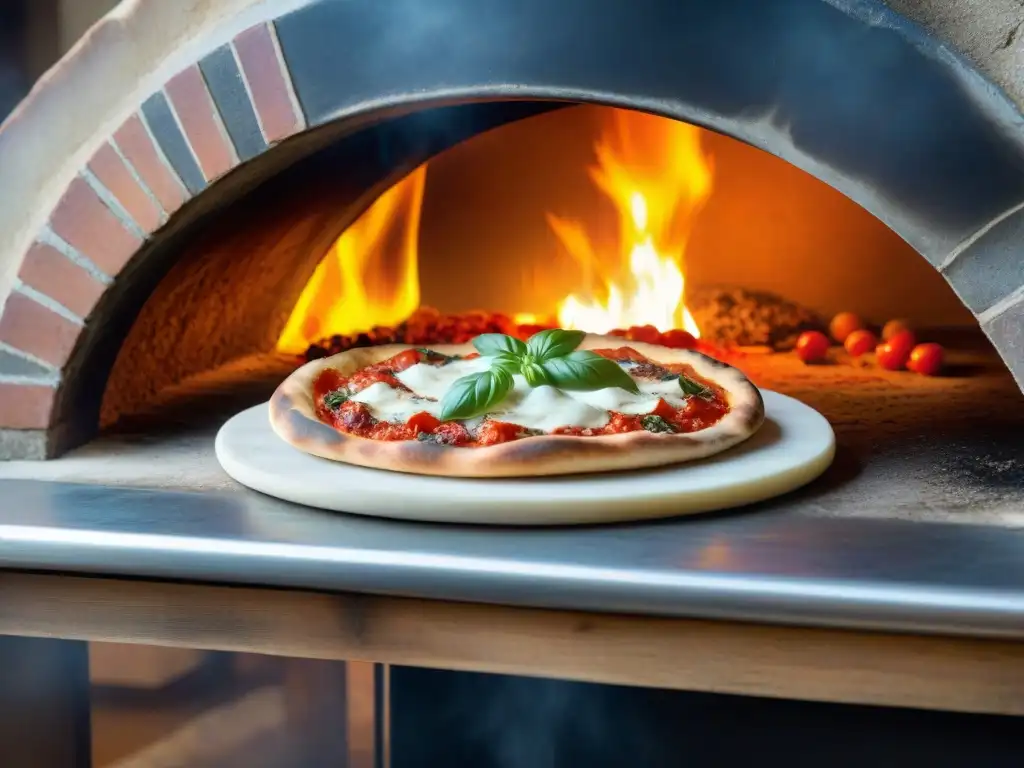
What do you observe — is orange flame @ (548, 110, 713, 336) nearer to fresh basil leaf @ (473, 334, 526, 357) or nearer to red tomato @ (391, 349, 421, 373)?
red tomato @ (391, 349, 421, 373)

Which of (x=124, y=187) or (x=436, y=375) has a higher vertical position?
(x=124, y=187)

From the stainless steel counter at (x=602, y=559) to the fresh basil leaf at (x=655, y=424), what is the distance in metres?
0.16

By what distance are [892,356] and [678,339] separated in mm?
436

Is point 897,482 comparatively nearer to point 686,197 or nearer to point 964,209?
point 964,209

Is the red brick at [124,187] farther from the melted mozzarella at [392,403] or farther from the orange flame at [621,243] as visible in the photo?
the orange flame at [621,243]

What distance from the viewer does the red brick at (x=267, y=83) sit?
1.40 m

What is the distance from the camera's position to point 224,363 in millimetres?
2119

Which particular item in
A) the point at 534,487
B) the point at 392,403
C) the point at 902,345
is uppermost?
the point at 902,345

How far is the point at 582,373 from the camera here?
1397 millimetres

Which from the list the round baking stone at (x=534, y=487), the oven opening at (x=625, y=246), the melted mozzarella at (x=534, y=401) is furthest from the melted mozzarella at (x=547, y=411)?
the oven opening at (x=625, y=246)

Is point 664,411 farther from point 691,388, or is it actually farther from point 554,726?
point 554,726

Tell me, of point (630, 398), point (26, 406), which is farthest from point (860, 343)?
point (26, 406)

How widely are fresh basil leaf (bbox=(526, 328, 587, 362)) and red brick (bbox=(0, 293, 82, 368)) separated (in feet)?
2.10

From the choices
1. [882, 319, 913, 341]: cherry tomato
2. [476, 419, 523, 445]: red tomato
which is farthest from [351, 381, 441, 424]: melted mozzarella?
[882, 319, 913, 341]: cherry tomato
